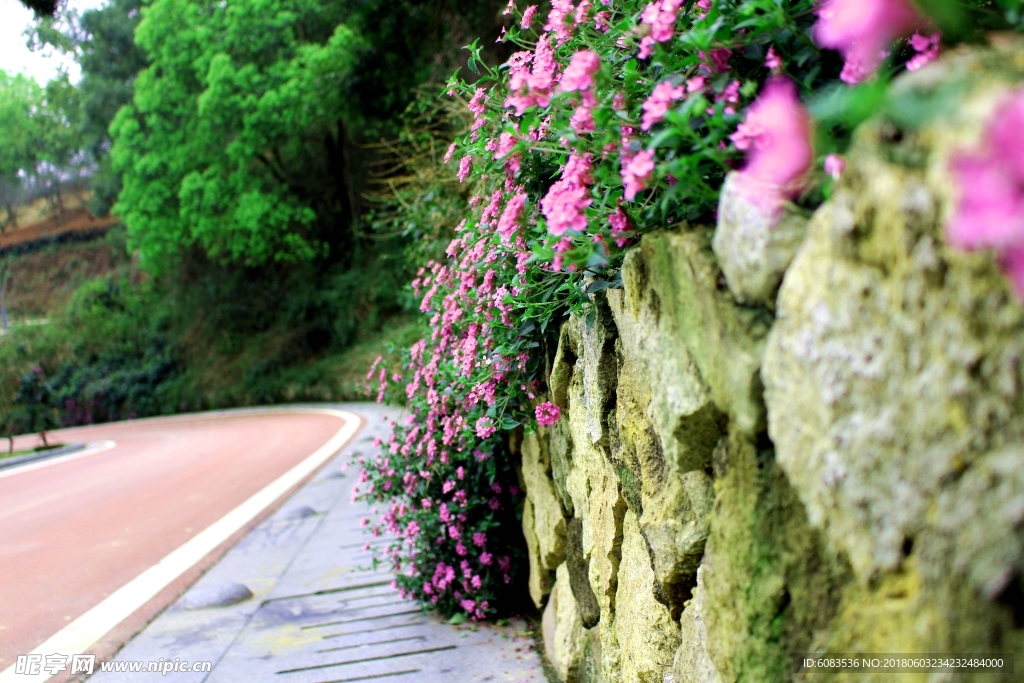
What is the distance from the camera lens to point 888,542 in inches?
44.0

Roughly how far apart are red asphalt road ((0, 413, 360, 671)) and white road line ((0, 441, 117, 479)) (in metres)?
0.42

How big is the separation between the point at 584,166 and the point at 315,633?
10.1ft

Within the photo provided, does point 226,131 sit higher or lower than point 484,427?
higher

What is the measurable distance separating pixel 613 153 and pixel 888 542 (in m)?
1.02

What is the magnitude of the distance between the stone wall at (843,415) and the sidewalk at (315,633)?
6.01ft

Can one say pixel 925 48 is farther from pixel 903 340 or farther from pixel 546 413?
pixel 546 413

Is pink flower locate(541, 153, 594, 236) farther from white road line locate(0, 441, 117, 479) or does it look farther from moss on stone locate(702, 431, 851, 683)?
white road line locate(0, 441, 117, 479)

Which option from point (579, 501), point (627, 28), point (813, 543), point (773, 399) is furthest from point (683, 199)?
point (579, 501)

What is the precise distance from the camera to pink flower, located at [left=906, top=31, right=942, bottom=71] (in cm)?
145

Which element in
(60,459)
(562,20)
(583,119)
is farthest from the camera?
(60,459)

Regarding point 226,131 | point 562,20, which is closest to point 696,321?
point 562,20

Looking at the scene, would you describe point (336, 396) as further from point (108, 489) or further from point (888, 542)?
point (888, 542)

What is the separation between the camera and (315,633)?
4.11 meters

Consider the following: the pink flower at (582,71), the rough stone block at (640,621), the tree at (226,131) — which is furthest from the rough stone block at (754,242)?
the tree at (226,131)
